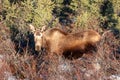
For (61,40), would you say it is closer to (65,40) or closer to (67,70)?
(65,40)

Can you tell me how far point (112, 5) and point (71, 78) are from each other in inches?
288

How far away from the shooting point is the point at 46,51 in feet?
32.7

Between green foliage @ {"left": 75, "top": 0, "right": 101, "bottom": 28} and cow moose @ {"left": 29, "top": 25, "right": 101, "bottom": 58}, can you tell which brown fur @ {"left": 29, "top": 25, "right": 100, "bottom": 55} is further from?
green foliage @ {"left": 75, "top": 0, "right": 101, "bottom": 28}

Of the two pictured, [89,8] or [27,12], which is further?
[89,8]

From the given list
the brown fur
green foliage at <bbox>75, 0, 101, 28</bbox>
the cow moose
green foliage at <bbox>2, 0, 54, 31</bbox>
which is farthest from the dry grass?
green foliage at <bbox>75, 0, 101, 28</bbox>

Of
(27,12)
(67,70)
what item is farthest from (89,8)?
(67,70)

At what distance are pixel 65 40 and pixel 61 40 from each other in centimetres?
11

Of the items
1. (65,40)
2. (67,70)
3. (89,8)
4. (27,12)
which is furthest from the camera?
(89,8)

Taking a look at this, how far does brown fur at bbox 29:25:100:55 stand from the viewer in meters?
10.0

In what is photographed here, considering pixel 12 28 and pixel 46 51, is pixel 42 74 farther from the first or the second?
pixel 12 28

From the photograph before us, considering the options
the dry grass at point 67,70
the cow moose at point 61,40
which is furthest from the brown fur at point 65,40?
the dry grass at point 67,70

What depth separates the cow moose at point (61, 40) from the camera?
9984mm

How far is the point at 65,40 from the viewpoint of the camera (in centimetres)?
1043

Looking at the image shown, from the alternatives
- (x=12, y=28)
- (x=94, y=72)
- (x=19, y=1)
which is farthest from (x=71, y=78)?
(x=19, y=1)
